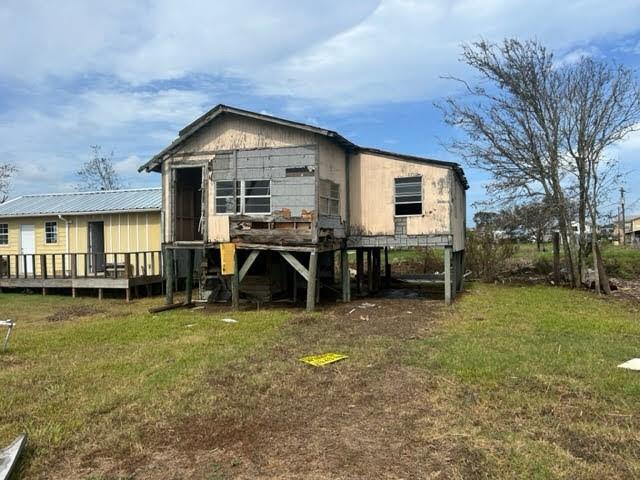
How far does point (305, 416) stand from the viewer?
564 centimetres

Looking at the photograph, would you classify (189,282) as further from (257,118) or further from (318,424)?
(318,424)

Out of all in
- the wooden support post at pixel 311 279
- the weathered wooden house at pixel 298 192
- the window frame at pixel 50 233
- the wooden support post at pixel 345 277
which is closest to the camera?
the wooden support post at pixel 311 279

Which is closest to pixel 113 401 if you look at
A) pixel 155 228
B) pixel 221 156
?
pixel 221 156

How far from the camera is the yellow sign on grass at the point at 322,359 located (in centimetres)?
779

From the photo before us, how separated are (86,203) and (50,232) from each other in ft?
6.18

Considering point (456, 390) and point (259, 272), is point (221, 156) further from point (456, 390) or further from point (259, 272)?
point (456, 390)

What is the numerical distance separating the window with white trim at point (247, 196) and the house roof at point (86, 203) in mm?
5339

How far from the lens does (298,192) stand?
13.9 metres

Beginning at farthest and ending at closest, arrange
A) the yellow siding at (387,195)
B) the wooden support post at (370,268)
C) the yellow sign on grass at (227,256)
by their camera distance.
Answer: the wooden support post at (370,268) → the yellow siding at (387,195) → the yellow sign on grass at (227,256)

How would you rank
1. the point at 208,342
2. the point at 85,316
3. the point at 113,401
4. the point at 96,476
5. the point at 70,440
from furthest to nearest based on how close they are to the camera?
the point at 85,316
the point at 208,342
the point at 113,401
the point at 70,440
the point at 96,476

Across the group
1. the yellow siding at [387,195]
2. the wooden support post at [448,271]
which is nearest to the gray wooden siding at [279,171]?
the yellow siding at [387,195]

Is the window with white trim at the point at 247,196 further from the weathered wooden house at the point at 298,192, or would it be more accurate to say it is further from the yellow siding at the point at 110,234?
the yellow siding at the point at 110,234

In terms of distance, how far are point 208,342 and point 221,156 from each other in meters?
6.56

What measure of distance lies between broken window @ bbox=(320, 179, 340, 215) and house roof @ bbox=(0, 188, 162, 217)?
7.35 metres
